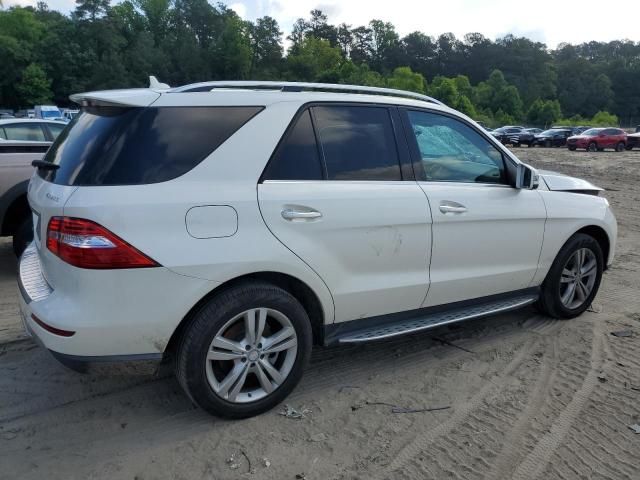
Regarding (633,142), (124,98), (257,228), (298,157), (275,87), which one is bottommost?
(633,142)

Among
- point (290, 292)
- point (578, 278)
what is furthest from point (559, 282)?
point (290, 292)

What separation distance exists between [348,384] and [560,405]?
51.0 inches

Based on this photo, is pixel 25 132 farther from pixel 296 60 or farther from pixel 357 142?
pixel 296 60

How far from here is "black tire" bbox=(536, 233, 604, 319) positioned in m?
4.52

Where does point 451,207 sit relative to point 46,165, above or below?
below

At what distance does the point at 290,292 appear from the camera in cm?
324

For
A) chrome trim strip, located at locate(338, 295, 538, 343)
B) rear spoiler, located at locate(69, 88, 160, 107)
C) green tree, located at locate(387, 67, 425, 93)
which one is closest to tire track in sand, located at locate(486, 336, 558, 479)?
chrome trim strip, located at locate(338, 295, 538, 343)

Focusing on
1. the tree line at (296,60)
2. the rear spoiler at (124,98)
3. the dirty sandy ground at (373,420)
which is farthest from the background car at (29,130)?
the tree line at (296,60)

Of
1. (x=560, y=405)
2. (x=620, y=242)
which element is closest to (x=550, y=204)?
(x=560, y=405)

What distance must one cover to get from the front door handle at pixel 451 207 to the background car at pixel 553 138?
41.0 metres

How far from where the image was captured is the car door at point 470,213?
3.70 metres

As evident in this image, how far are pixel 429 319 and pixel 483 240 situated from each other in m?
0.68

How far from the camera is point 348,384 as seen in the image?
3.59m

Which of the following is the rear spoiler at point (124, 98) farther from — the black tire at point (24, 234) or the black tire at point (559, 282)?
the black tire at point (559, 282)
